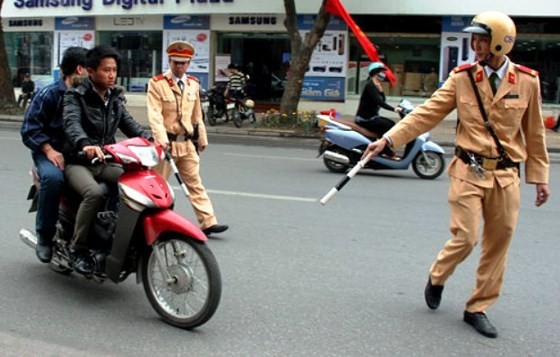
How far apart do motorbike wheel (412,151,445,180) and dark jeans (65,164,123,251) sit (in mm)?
6844

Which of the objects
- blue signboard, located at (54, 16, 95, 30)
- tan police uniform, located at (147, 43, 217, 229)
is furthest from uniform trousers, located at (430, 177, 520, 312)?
blue signboard, located at (54, 16, 95, 30)

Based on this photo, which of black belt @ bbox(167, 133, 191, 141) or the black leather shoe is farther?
black belt @ bbox(167, 133, 191, 141)

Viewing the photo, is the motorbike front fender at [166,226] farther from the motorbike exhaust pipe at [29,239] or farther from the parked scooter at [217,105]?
the parked scooter at [217,105]

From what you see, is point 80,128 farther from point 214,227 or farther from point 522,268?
point 522,268

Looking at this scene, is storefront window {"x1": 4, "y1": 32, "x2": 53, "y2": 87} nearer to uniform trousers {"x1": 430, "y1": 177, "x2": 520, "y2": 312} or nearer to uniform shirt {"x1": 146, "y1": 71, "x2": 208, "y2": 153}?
uniform shirt {"x1": 146, "y1": 71, "x2": 208, "y2": 153}

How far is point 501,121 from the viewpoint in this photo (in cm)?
388

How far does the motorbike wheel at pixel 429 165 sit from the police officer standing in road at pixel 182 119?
5.04 m

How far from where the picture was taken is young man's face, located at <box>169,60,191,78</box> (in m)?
5.90

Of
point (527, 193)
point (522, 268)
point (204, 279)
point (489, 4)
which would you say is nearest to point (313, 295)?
point (204, 279)

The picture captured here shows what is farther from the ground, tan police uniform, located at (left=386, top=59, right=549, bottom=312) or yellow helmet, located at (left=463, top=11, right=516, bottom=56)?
yellow helmet, located at (left=463, top=11, right=516, bottom=56)

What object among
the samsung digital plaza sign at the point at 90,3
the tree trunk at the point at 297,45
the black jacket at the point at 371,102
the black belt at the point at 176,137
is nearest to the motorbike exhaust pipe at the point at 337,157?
the black jacket at the point at 371,102

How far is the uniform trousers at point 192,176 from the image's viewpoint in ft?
19.8

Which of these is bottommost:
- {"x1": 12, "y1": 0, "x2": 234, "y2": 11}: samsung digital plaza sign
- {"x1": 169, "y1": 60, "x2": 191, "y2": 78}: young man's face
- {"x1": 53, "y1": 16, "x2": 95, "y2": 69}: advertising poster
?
{"x1": 169, "y1": 60, "x2": 191, "y2": 78}: young man's face

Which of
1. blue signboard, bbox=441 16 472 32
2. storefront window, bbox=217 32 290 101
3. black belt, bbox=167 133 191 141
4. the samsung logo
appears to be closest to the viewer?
black belt, bbox=167 133 191 141
